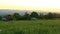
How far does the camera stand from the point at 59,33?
7148 mm

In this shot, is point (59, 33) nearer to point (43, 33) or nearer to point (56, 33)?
point (56, 33)

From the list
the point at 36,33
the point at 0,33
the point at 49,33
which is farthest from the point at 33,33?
the point at 0,33

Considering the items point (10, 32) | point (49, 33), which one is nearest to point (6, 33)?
point (10, 32)

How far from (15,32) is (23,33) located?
0.29 meters

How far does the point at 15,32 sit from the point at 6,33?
13.4 inches

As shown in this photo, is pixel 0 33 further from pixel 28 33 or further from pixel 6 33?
pixel 28 33

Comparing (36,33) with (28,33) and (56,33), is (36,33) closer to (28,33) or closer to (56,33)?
(28,33)

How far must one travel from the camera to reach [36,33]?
6809 millimetres

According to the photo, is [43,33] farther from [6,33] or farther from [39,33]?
[6,33]

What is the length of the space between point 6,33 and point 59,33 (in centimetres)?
184

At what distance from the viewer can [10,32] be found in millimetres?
6867

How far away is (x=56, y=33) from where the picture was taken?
7082mm

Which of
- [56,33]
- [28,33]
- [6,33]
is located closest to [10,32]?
[6,33]

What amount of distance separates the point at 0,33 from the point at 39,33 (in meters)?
1.31
